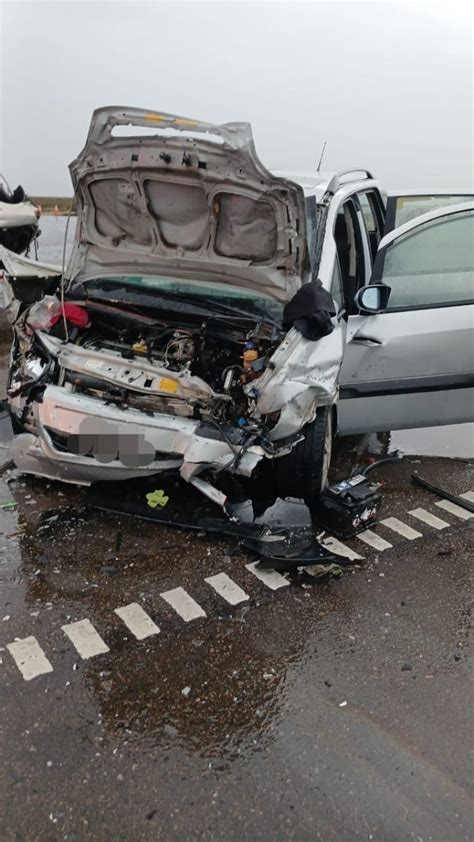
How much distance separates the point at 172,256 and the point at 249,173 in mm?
794

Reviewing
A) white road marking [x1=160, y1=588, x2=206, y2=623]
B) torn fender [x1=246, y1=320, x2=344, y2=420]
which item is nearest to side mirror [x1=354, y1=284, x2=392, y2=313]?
torn fender [x1=246, y1=320, x2=344, y2=420]

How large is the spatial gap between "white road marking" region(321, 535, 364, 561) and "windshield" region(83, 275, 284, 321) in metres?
1.27

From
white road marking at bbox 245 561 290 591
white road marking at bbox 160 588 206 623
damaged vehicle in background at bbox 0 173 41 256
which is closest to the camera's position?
white road marking at bbox 160 588 206 623

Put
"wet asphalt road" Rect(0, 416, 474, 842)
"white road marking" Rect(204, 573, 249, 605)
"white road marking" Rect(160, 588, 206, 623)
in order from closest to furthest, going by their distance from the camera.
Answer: "wet asphalt road" Rect(0, 416, 474, 842)
"white road marking" Rect(160, 588, 206, 623)
"white road marking" Rect(204, 573, 249, 605)

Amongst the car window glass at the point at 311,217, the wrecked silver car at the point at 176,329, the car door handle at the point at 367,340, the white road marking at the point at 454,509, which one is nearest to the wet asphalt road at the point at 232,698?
the white road marking at the point at 454,509

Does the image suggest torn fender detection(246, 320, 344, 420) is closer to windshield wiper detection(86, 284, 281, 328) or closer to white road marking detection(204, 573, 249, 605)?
windshield wiper detection(86, 284, 281, 328)

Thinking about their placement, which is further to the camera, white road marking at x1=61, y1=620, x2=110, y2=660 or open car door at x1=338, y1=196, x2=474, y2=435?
open car door at x1=338, y1=196, x2=474, y2=435

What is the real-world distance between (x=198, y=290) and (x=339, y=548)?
1725mm

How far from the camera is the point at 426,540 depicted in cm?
362

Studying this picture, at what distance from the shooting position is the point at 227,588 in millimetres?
3102

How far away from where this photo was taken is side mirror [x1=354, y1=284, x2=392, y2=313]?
3.82 metres

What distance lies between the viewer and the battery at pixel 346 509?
3.53m

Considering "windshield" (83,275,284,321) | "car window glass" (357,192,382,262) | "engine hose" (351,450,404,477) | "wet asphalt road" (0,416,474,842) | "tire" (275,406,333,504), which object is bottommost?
"wet asphalt road" (0,416,474,842)

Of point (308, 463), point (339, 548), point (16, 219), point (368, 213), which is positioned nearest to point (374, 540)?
point (339, 548)
